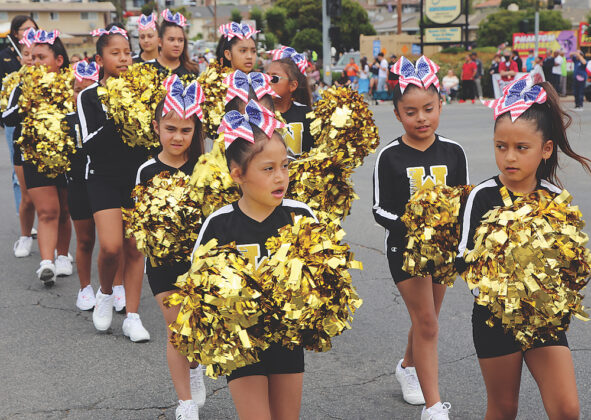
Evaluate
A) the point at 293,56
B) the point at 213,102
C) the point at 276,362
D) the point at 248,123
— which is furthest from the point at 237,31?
the point at 276,362

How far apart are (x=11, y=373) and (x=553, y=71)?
899 inches

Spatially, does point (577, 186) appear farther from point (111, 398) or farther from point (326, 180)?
point (111, 398)

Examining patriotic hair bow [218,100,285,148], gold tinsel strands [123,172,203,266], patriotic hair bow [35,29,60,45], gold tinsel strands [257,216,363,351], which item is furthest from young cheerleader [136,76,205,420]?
patriotic hair bow [35,29,60,45]

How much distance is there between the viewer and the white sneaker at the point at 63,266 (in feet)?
22.2

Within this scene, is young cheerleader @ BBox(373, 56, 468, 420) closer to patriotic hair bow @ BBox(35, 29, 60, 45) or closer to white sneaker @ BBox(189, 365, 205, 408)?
white sneaker @ BBox(189, 365, 205, 408)

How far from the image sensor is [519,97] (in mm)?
3000

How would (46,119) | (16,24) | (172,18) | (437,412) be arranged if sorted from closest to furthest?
(437,412) < (46,119) < (172,18) < (16,24)

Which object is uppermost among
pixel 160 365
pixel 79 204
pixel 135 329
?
pixel 79 204

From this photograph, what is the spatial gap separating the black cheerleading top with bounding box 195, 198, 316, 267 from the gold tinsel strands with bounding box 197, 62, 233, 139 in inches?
76.4

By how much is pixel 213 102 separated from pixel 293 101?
523 mm

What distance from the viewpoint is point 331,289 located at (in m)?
2.76

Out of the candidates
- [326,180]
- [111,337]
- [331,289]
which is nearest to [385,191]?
[326,180]

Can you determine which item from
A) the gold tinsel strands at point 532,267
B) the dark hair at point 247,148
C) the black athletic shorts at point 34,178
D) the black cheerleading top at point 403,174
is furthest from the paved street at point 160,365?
the dark hair at point 247,148

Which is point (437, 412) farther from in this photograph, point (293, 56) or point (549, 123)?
point (293, 56)
